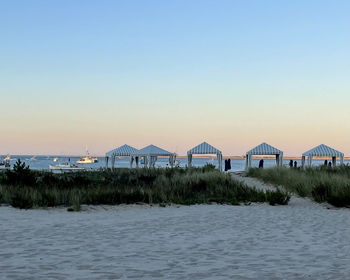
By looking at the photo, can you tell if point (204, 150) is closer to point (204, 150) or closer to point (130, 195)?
point (204, 150)

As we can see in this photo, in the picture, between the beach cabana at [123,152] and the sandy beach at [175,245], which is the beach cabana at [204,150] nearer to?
the beach cabana at [123,152]

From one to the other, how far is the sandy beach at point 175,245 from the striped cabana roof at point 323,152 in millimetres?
27252

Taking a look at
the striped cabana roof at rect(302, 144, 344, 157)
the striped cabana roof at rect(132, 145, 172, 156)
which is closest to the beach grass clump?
the striped cabana roof at rect(132, 145, 172, 156)

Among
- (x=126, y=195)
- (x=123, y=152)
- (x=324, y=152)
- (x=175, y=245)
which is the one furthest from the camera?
(x=123, y=152)

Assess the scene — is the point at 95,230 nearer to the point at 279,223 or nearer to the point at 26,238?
the point at 26,238

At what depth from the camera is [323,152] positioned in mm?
39062

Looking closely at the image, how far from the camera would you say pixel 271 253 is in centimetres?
682

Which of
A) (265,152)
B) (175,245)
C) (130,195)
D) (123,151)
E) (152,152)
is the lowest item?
(175,245)

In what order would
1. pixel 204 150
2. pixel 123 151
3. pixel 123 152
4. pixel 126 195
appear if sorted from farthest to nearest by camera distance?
1. pixel 123 151
2. pixel 123 152
3. pixel 204 150
4. pixel 126 195

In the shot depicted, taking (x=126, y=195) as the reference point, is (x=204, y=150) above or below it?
above

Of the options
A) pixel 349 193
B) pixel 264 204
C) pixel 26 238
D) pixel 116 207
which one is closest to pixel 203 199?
pixel 264 204

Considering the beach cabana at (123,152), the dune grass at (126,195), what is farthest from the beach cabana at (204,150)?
the dune grass at (126,195)

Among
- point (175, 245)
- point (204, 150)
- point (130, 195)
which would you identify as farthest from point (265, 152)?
point (175, 245)

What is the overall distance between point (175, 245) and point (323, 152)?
3400 cm
